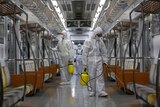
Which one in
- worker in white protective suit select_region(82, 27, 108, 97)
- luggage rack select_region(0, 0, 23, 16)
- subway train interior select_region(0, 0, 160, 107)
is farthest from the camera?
worker in white protective suit select_region(82, 27, 108, 97)

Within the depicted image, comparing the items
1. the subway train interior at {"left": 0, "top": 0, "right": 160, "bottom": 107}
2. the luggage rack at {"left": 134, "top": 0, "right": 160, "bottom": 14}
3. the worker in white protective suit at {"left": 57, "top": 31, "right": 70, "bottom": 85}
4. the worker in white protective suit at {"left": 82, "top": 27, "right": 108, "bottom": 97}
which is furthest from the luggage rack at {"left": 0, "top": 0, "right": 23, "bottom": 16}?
the worker in white protective suit at {"left": 57, "top": 31, "right": 70, "bottom": 85}

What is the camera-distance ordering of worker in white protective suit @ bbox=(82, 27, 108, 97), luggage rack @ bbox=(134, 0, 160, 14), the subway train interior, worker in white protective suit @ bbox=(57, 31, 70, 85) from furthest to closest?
1. worker in white protective suit @ bbox=(57, 31, 70, 85)
2. worker in white protective suit @ bbox=(82, 27, 108, 97)
3. the subway train interior
4. luggage rack @ bbox=(134, 0, 160, 14)

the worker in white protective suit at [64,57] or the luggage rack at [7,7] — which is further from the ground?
the luggage rack at [7,7]

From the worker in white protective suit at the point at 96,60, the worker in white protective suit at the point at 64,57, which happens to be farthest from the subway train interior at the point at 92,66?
the worker in white protective suit at the point at 64,57

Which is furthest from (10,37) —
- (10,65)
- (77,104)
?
(77,104)

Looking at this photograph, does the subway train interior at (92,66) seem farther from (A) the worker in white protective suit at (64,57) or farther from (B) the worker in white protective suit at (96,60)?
A: (A) the worker in white protective suit at (64,57)

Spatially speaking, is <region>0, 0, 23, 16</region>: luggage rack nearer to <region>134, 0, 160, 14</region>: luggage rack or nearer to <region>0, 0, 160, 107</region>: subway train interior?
<region>0, 0, 160, 107</region>: subway train interior

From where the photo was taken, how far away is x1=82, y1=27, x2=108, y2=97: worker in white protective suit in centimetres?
744

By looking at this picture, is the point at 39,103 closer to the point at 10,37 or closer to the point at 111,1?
the point at 10,37

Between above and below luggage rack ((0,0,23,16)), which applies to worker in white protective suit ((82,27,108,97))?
below

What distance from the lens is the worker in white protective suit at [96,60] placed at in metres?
7.44

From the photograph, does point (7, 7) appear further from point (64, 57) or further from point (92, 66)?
point (64, 57)

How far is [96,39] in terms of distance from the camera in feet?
25.2

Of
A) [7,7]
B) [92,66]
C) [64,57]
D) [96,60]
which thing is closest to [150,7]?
[96,60]
